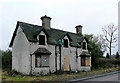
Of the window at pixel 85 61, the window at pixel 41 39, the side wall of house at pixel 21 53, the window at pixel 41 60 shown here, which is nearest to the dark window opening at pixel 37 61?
the window at pixel 41 60

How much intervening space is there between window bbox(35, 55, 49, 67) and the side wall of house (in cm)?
123

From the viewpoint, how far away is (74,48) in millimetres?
30344

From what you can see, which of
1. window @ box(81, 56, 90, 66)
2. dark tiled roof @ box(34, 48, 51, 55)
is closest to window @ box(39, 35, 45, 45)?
dark tiled roof @ box(34, 48, 51, 55)

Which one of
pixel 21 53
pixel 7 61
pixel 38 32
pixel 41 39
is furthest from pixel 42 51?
pixel 7 61

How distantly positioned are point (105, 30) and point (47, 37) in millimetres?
35608

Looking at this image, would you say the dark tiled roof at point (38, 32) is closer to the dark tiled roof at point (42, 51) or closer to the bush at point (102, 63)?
the dark tiled roof at point (42, 51)

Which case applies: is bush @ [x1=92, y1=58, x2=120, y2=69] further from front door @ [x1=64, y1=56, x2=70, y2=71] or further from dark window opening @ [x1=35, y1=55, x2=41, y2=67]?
dark window opening @ [x1=35, y1=55, x2=41, y2=67]

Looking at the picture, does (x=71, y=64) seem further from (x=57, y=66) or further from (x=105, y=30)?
(x=105, y=30)

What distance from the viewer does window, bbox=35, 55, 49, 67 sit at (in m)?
24.7

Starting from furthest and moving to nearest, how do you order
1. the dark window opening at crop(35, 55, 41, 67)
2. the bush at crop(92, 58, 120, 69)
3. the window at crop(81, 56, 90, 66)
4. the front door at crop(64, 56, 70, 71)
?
the bush at crop(92, 58, 120, 69), the window at crop(81, 56, 90, 66), the front door at crop(64, 56, 70, 71), the dark window opening at crop(35, 55, 41, 67)

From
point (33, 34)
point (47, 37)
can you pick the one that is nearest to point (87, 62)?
point (47, 37)

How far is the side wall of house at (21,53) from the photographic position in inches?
966

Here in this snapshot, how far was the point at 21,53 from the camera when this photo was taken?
25609mm

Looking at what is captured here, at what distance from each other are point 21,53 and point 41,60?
3045mm
